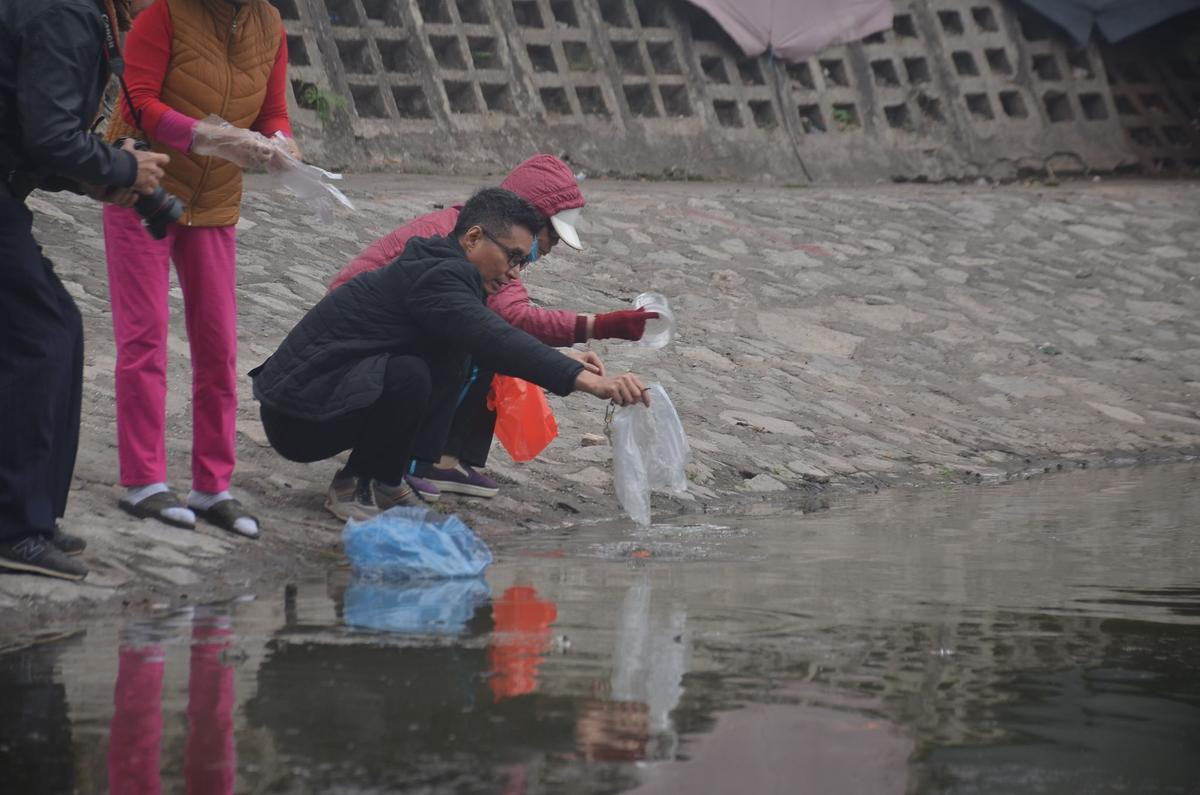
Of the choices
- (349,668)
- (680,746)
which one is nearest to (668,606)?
(349,668)

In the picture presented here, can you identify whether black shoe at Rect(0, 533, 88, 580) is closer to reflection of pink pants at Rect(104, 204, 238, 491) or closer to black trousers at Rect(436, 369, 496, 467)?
reflection of pink pants at Rect(104, 204, 238, 491)

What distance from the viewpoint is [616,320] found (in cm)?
532

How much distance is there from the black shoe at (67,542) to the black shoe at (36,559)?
0.41 ft

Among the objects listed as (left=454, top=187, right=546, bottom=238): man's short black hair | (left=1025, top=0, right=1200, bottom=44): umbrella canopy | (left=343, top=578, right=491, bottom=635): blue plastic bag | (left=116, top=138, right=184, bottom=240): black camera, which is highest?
(left=1025, top=0, right=1200, bottom=44): umbrella canopy

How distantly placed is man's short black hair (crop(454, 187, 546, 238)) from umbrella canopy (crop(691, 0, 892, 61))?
7.68 meters

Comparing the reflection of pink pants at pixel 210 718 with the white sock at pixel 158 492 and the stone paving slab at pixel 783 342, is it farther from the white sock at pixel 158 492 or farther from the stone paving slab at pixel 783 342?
the white sock at pixel 158 492

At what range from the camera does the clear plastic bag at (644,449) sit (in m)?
5.49

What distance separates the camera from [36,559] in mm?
4188

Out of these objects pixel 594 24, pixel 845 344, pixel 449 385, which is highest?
pixel 594 24

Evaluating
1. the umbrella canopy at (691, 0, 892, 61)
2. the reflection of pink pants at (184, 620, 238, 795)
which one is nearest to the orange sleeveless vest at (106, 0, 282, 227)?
the reflection of pink pants at (184, 620, 238, 795)

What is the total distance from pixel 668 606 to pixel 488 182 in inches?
286

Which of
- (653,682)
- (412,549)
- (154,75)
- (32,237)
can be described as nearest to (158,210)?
(32,237)

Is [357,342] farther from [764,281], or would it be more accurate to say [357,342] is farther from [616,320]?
[764,281]

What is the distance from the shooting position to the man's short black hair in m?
5.31
